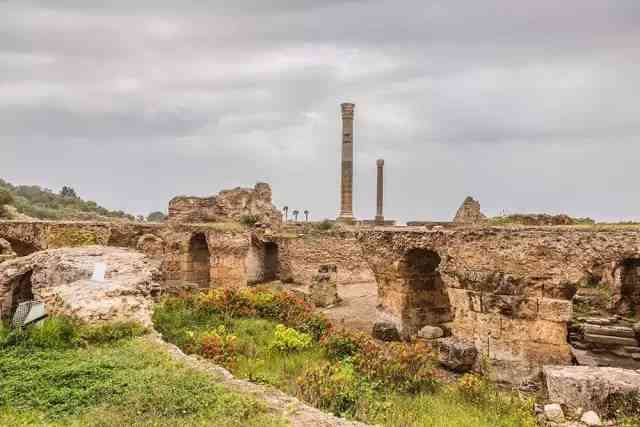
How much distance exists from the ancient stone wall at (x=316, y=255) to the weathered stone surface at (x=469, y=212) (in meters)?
5.95

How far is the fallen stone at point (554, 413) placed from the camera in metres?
8.37

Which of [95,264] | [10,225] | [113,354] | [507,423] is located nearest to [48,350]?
[113,354]

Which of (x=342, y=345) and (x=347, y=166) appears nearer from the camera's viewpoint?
(x=342, y=345)

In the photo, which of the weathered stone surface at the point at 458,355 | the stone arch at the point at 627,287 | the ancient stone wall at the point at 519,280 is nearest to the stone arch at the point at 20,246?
the ancient stone wall at the point at 519,280

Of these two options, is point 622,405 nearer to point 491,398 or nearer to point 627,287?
point 491,398

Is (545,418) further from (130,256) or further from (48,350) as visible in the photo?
(130,256)

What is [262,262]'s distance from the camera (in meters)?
25.8

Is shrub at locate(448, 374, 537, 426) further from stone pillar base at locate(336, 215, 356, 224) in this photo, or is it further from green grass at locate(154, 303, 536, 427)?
stone pillar base at locate(336, 215, 356, 224)

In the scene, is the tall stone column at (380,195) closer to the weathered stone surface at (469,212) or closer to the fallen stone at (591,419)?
the weathered stone surface at (469,212)

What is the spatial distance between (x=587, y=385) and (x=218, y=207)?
20.9 metres

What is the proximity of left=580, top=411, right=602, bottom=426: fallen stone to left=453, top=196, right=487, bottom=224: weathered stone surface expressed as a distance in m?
18.8

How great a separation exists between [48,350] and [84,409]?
2.12m

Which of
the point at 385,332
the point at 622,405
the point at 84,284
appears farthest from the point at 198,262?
the point at 622,405

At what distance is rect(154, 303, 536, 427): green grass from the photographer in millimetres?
7676
